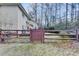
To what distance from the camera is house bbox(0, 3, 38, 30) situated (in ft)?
6.19

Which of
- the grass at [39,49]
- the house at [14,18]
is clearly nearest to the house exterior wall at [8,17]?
the house at [14,18]

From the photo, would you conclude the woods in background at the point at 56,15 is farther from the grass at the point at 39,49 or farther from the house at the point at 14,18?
the grass at the point at 39,49

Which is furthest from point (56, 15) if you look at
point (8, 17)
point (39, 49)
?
point (8, 17)

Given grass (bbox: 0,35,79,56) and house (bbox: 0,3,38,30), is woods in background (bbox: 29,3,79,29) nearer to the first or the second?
house (bbox: 0,3,38,30)

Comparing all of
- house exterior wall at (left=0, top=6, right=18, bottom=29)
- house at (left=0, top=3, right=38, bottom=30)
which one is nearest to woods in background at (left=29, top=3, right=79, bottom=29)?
house at (left=0, top=3, right=38, bottom=30)

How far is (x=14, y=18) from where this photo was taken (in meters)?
1.89

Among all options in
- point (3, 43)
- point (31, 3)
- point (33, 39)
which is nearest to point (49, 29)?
point (33, 39)

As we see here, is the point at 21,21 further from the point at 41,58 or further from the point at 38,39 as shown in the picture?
the point at 41,58

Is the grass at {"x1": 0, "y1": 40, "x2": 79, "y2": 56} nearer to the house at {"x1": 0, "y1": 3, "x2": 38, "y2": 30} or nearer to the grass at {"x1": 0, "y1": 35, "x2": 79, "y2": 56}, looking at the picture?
the grass at {"x1": 0, "y1": 35, "x2": 79, "y2": 56}

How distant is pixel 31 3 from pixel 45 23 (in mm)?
270

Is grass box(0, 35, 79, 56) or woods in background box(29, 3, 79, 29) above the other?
woods in background box(29, 3, 79, 29)

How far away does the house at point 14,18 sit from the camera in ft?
6.19

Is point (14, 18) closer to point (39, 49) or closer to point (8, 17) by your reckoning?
point (8, 17)

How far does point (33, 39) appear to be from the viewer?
1.95 m
